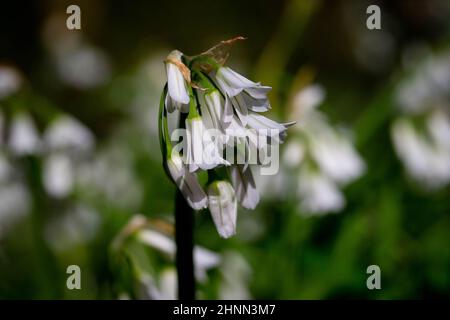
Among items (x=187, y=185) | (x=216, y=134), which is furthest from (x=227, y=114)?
(x=187, y=185)

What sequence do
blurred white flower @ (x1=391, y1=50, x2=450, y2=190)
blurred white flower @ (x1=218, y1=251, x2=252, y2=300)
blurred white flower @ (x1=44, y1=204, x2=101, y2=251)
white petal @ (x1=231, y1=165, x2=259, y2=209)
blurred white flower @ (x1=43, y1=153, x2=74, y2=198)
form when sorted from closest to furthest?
white petal @ (x1=231, y1=165, x2=259, y2=209)
blurred white flower @ (x1=218, y1=251, x2=252, y2=300)
blurred white flower @ (x1=43, y1=153, x2=74, y2=198)
blurred white flower @ (x1=391, y1=50, x2=450, y2=190)
blurred white flower @ (x1=44, y1=204, x2=101, y2=251)

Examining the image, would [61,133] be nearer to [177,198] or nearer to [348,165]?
[348,165]

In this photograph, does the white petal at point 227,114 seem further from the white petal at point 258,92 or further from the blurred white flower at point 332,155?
the blurred white flower at point 332,155

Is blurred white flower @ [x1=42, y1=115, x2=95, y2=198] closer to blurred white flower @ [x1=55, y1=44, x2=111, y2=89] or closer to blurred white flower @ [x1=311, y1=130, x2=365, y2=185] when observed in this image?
blurred white flower @ [x1=311, y1=130, x2=365, y2=185]

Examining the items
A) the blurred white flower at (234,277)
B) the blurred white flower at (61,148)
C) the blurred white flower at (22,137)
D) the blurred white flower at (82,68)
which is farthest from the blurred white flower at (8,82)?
the blurred white flower at (82,68)

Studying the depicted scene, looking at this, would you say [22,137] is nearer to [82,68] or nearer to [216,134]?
[216,134]

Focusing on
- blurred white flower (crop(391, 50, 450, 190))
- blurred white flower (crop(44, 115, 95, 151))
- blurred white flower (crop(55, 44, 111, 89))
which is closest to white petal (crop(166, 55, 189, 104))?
blurred white flower (crop(44, 115, 95, 151))
